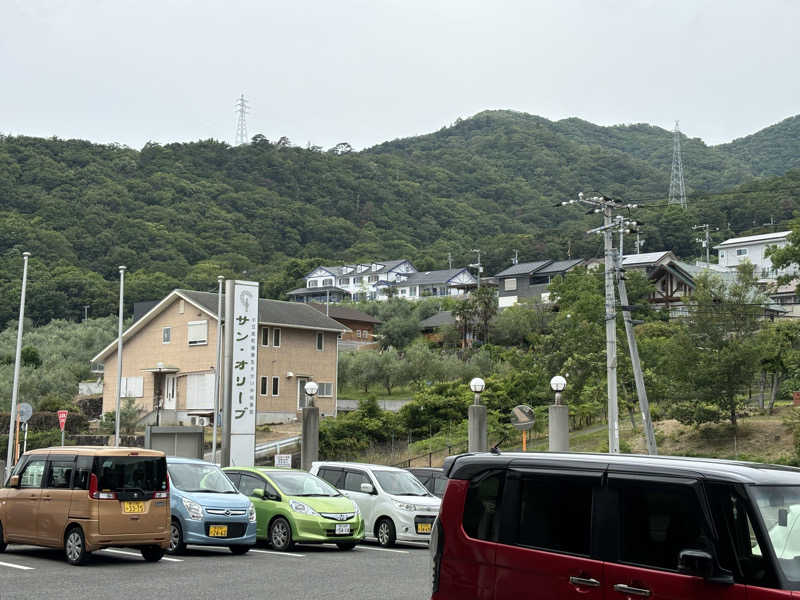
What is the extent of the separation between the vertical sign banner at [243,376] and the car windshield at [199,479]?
10.7 meters

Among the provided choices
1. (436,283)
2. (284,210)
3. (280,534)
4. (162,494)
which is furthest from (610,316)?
(284,210)

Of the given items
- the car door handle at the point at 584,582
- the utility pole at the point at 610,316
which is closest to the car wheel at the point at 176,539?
the car door handle at the point at 584,582

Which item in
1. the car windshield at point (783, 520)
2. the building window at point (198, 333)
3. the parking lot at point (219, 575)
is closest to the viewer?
the car windshield at point (783, 520)

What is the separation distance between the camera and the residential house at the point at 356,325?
9019 cm

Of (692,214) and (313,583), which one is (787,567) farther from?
(692,214)

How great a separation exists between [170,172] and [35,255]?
43.5 m

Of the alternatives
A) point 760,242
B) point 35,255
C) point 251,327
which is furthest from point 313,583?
point 35,255

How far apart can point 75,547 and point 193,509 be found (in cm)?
241

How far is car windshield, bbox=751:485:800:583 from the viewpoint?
6.06 metres

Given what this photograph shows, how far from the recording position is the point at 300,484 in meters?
19.3

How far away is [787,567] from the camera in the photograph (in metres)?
6.04

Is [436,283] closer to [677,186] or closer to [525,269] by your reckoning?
[525,269]

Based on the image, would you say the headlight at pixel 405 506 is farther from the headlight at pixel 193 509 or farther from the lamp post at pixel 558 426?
the lamp post at pixel 558 426

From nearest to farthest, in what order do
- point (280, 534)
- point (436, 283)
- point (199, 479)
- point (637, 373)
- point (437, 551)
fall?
1. point (437, 551)
2. point (199, 479)
3. point (280, 534)
4. point (637, 373)
5. point (436, 283)
